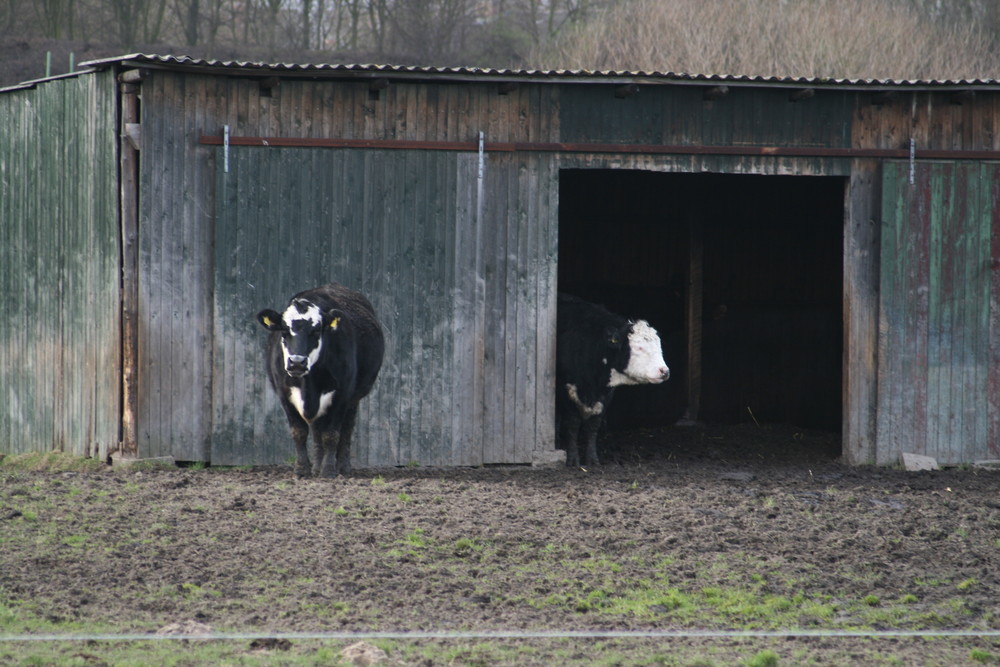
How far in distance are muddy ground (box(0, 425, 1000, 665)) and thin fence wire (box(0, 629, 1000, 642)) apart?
58 millimetres

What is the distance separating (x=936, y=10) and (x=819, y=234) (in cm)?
2219

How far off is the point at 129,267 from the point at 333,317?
1.98 meters

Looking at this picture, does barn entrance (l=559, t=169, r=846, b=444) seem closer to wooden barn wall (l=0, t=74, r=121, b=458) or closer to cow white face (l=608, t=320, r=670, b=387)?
cow white face (l=608, t=320, r=670, b=387)

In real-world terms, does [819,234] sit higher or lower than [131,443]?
higher

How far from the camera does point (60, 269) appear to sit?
37.4 feet

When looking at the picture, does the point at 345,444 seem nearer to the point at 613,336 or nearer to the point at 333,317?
the point at 333,317

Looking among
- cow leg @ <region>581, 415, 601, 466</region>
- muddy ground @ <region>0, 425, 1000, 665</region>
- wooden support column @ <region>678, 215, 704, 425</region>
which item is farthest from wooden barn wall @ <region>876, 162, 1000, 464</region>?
wooden support column @ <region>678, 215, 704, 425</region>

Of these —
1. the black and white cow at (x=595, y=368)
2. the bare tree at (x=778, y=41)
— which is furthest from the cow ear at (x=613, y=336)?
the bare tree at (x=778, y=41)

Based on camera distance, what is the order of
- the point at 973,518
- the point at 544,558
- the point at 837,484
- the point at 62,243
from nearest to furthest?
the point at 544,558, the point at 973,518, the point at 837,484, the point at 62,243

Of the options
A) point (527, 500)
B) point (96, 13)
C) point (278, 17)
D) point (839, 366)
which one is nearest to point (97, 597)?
point (527, 500)

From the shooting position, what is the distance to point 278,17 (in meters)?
33.7

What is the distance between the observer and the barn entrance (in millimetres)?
15547

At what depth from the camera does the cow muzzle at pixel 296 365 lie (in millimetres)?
9289

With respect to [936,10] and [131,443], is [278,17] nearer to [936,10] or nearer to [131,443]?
[936,10]
